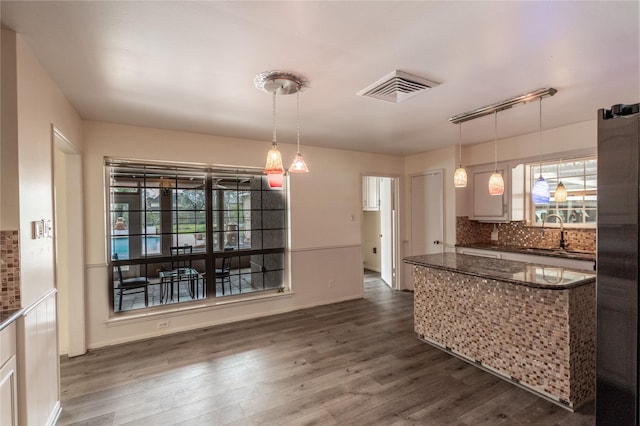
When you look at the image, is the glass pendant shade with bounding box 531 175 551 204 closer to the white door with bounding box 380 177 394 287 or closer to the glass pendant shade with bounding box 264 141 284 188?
the glass pendant shade with bounding box 264 141 284 188

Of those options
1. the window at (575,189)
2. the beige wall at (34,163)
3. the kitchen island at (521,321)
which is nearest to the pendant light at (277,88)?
the beige wall at (34,163)

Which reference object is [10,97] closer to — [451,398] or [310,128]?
[310,128]

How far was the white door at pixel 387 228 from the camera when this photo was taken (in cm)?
573

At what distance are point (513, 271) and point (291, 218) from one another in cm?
285

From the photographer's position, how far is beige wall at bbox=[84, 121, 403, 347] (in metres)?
3.30

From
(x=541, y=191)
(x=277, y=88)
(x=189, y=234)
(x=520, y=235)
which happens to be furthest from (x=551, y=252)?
(x=189, y=234)

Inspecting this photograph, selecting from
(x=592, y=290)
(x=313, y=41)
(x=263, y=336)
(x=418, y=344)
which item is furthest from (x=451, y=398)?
(x=313, y=41)

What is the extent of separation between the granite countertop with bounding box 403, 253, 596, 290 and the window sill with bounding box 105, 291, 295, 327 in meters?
2.16

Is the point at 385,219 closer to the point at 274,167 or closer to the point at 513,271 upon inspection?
the point at 513,271

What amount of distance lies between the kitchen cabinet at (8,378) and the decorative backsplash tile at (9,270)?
0.40 ft

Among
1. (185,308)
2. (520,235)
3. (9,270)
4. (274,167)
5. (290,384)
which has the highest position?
(274,167)

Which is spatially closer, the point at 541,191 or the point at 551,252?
the point at 541,191

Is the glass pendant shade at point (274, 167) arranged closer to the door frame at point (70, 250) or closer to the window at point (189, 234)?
the window at point (189, 234)

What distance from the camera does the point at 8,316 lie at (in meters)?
1.52
